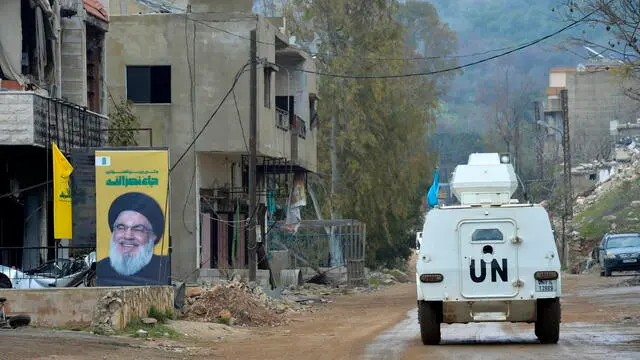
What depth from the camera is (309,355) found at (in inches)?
709

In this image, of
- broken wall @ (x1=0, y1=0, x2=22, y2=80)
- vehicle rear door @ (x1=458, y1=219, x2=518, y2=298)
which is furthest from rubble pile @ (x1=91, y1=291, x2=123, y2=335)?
broken wall @ (x1=0, y1=0, x2=22, y2=80)

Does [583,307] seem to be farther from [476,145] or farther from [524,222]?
[476,145]

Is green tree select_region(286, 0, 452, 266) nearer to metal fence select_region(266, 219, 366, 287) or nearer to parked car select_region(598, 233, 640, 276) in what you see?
metal fence select_region(266, 219, 366, 287)

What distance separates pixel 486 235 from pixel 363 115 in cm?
3807

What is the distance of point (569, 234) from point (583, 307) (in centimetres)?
4141

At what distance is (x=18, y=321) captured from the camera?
20547 millimetres

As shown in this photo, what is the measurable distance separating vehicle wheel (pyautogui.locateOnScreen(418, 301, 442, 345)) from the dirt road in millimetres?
225

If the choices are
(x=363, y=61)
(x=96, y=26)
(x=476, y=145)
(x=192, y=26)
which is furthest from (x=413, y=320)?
(x=476, y=145)

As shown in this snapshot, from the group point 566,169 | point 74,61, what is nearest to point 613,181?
point 566,169

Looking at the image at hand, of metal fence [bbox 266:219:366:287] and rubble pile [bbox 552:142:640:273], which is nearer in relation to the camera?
metal fence [bbox 266:219:366:287]

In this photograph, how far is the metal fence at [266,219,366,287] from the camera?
47844 millimetres

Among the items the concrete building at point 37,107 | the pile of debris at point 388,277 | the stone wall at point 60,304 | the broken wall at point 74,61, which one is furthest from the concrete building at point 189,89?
the stone wall at point 60,304

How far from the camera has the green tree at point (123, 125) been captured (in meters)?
34.6

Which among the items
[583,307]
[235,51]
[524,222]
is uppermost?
[235,51]
